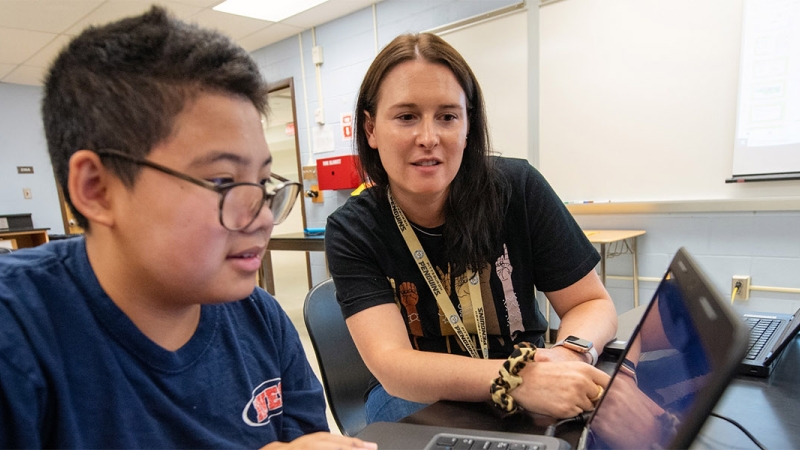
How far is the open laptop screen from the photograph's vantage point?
0.34 m

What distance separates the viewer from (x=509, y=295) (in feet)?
3.55

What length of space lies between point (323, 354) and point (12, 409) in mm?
686

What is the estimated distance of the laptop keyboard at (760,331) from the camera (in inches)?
31.8

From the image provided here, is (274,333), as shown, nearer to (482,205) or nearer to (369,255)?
(369,255)

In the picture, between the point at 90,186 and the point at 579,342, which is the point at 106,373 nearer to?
the point at 90,186

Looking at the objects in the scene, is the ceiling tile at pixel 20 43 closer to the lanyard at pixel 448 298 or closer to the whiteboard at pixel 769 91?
the lanyard at pixel 448 298

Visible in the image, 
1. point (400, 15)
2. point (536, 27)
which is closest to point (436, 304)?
point (536, 27)

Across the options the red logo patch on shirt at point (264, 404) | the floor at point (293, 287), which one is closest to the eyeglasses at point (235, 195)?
the red logo patch on shirt at point (264, 404)

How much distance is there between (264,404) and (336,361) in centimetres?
43

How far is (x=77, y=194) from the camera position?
55cm

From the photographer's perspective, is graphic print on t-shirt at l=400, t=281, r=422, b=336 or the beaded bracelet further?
graphic print on t-shirt at l=400, t=281, r=422, b=336

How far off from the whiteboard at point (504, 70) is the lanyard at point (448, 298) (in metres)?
1.97

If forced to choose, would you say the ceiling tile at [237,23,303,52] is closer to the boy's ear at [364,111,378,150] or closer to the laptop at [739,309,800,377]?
the boy's ear at [364,111,378,150]

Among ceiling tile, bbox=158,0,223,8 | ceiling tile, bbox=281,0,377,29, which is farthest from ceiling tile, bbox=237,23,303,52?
ceiling tile, bbox=158,0,223,8
